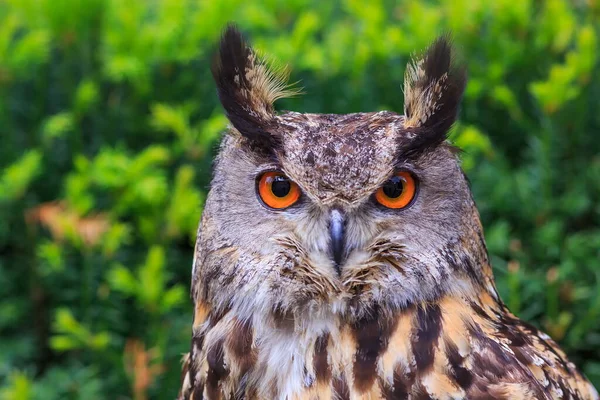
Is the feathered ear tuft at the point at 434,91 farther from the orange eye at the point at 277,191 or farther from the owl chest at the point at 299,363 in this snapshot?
the owl chest at the point at 299,363

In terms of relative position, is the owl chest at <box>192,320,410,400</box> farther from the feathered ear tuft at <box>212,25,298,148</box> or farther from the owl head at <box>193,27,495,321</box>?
the feathered ear tuft at <box>212,25,298,148</box>

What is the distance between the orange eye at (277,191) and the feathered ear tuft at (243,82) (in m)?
0.08

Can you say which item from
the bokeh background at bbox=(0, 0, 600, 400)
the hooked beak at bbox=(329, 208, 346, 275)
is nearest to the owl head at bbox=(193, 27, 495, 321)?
the hooked beak at bbox=(329, 208, 346, 275)

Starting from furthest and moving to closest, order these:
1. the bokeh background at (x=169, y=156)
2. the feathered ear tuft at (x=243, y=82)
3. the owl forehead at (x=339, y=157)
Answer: the bokeh background at (x=169, y=156) → the feathered ear tuft at (x=243, y=82) → the owl forehead at (x=339, y=157)

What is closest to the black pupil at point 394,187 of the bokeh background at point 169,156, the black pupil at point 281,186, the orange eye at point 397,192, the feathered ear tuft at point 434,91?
the orange eye at point 397,192

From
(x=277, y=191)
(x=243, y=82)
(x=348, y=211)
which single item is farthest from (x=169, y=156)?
(x=348, y=211)

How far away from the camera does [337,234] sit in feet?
5.08

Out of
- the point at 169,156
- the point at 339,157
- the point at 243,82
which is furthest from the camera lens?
the point at 169,156

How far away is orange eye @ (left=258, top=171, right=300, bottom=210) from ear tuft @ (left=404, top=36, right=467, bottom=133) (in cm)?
28

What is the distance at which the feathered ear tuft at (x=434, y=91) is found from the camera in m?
1.61

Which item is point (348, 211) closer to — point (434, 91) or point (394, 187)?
point (394, 187)

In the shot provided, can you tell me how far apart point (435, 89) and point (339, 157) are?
27 cm

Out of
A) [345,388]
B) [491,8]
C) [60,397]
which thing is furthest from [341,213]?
[491,8]

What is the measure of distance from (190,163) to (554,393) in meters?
1.56
